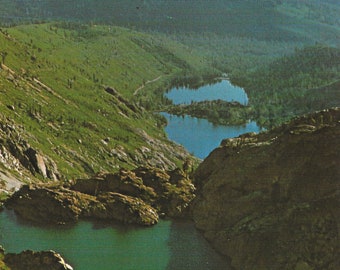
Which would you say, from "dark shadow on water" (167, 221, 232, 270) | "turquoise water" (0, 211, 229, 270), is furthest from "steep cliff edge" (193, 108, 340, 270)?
"turquoise water" (0, 211, 229, 270)

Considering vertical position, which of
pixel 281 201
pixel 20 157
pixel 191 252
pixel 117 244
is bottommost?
pixel 117 244

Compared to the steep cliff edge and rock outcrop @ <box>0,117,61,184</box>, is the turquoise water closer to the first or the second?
the steep cliff edge

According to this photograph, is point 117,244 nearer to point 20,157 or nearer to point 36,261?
point 36,261

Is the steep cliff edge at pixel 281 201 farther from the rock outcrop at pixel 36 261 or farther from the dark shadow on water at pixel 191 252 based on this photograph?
the rock outcrop at pixel 36 261

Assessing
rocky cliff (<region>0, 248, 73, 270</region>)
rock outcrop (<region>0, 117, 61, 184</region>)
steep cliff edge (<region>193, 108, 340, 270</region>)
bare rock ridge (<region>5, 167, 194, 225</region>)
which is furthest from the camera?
rock outcrop (<region>0, 117, 61, 184</region>)

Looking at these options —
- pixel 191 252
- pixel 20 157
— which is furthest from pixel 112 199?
pixel 20 157

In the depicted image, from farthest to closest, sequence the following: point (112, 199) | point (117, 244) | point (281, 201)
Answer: point (112, 199) → point (117, 244) → point (281, 201)

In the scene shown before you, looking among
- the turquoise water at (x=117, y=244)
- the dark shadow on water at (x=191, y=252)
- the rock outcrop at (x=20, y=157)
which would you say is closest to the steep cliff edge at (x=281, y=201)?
the dark shadow on water at (x=191, y=252)
